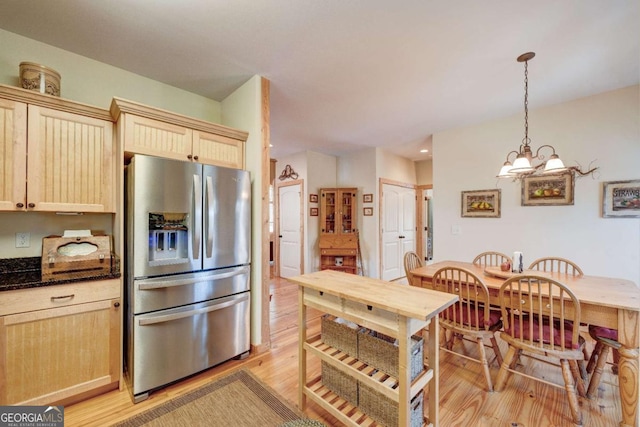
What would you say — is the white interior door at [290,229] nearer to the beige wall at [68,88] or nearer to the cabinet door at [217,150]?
the cabinet door at [217,150]

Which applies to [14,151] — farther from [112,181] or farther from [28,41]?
[28,41]

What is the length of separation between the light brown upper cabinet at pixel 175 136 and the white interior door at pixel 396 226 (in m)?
3.40

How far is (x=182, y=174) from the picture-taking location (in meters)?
1.98

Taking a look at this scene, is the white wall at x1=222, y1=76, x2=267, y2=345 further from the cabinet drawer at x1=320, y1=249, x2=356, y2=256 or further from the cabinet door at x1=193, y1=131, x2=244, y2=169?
the cabinet drawer at x1=320, y1=249, x2=356, y2=256

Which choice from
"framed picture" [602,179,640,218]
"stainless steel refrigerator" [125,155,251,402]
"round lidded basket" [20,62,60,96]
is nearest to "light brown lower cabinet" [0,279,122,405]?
"stainless steel refrigerator" [125,155,251,402]

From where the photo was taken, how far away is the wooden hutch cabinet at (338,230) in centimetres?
502

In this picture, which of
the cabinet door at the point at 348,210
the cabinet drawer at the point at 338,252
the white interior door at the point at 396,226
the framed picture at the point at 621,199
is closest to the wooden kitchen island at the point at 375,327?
the framed picture at the point at 621,199

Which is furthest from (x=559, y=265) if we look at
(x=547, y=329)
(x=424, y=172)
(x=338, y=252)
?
(x=424, y=172)

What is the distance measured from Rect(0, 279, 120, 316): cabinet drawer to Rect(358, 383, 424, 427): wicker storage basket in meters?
1.83

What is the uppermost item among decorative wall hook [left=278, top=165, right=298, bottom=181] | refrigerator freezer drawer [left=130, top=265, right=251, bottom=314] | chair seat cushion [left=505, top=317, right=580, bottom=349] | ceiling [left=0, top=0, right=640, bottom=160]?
ceiling [left=0, top=0, right=640, bottom=160]

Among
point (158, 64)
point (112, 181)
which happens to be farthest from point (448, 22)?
point (112, 181)

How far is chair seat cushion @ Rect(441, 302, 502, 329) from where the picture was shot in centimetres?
200

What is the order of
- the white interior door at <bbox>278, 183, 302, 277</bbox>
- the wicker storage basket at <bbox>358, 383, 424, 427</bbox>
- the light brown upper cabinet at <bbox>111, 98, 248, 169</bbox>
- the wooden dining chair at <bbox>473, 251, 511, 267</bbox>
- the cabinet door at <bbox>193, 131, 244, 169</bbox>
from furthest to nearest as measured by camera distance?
the white interior door at <bbox>278, 183, 302, 277</bbox> < the wooden dining chair at <bbox>473, 251, 511, 267</bbox> < the cabinet door at <bbox>193, 131, 244, 169</bbox> < the light brown upper cabinet at <bbox>111, 98, 248, 169</bbox> < the wicker storage basket at <bbox>358, 383, 424, 427</bbox>

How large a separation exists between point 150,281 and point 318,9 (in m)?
2.19
